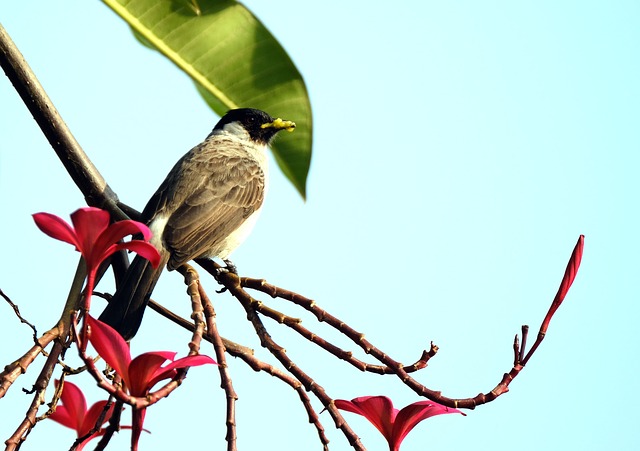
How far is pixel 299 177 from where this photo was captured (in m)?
3.19

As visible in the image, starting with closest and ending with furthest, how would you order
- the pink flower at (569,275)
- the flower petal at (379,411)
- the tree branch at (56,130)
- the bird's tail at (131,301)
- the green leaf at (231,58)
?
the pink flower at (569,275), the flower petal at (379,411), the tree branch at (56,130), the bird's tail at (131,301), the green leaf at (231,58)

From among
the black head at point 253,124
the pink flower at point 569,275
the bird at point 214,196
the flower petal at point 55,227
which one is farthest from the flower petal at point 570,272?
the black head at point 253,124

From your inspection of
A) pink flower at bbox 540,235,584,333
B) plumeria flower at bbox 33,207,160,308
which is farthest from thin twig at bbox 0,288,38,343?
pink flower at bbox 540,235,584,333

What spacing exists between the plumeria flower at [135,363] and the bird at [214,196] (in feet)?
5.75

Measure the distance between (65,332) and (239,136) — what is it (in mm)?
3895

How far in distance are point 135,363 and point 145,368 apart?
2 cm

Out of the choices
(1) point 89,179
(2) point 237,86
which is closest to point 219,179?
(2) point 237,86

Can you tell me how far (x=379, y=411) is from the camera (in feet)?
6.32

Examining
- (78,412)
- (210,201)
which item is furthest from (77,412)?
(210,201)

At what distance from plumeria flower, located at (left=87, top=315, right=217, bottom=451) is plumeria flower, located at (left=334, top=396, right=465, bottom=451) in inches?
20.8

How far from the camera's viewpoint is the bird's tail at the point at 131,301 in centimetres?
290

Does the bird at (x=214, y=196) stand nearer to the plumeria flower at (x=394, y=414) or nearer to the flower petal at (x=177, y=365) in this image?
the plumeria flower at (x=394, y=414)

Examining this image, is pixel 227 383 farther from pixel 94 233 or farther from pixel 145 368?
pixel 94 233

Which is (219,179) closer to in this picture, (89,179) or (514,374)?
(89,179)
